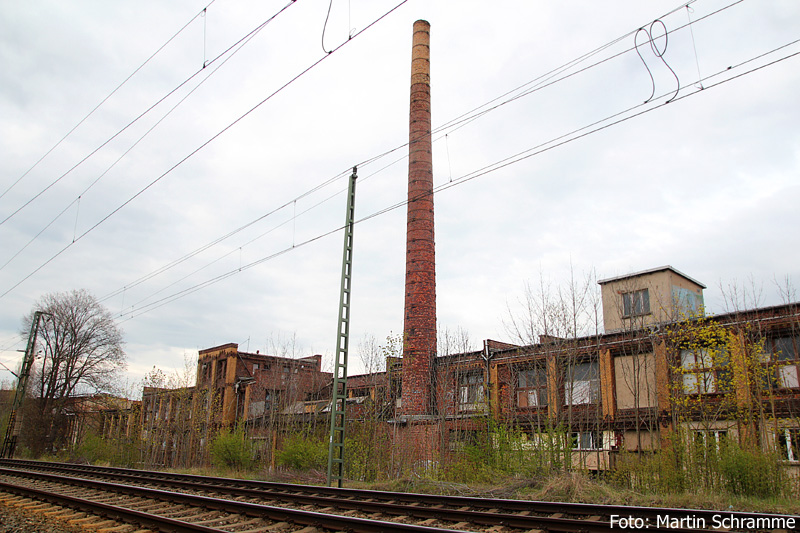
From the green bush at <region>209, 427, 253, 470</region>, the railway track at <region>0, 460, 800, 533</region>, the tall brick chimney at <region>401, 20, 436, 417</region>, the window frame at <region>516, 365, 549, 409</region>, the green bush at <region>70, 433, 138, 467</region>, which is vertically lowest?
the green bush at <region>70, 433, 138, 467</region>

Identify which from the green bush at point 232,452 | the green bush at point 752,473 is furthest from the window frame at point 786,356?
the green bush at point 232,452

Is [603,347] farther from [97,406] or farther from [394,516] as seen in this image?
[97,406]

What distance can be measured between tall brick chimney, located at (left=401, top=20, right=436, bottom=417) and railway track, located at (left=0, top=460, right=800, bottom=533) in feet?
39.8

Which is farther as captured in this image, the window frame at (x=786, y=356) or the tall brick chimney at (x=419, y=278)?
the tall brick chimney at (x=419, y=278)

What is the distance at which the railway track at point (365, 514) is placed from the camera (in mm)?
7035

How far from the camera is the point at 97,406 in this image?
151 ft

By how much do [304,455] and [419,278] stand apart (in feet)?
30.7

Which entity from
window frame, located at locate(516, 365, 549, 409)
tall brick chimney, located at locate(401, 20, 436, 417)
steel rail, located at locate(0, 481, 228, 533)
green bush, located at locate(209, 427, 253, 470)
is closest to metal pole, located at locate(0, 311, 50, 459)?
green bush, located at locate(209, 427, 253, 470)

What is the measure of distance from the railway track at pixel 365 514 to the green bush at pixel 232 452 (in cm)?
1143

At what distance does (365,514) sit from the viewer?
920cm

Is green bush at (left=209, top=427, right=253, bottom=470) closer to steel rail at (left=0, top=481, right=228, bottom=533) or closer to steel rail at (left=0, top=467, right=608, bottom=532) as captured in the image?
steel rail at (left=0, top=481, right=228, bottom=533)

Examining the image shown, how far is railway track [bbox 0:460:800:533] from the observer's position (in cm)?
704

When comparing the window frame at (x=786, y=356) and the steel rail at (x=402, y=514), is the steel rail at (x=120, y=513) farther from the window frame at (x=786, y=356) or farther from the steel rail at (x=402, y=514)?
the window frame at (x=786, y=356)

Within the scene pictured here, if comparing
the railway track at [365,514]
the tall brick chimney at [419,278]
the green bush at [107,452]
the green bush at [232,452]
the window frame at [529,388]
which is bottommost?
the green bush at [107,452]
